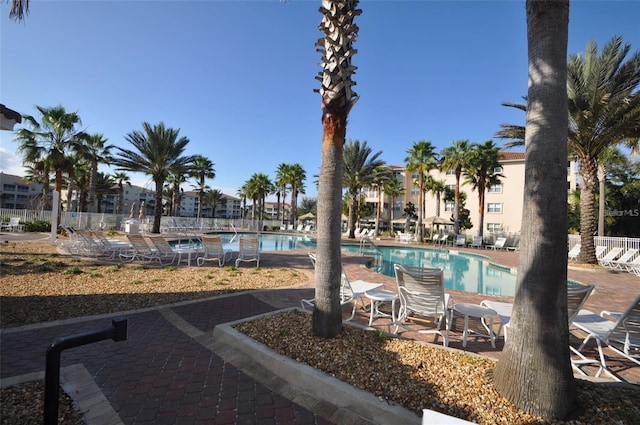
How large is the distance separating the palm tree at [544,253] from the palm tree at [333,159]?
1974mm

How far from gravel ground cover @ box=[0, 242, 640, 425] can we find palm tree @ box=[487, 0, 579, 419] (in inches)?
7.9

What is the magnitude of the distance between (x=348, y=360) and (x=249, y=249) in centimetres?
819

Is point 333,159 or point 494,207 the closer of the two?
point 333,159

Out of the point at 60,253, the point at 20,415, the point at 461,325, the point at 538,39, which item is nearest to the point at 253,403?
the point at 20,415

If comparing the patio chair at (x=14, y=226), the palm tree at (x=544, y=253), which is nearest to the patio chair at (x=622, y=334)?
the palm tree at (x=544, y=253)

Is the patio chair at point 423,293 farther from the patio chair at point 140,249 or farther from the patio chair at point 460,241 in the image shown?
the patio chair at point 460,241

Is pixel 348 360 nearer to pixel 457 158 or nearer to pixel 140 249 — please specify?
pixel 140 249

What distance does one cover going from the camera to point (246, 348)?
12.4 feet

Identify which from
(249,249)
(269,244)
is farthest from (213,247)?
(269,244)

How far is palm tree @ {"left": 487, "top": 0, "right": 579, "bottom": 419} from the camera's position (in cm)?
245

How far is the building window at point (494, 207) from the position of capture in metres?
38.6

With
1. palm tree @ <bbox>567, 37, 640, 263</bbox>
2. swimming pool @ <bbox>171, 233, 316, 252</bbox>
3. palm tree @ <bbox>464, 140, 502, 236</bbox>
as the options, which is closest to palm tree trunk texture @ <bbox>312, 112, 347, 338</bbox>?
swimming pool @ <bbox>171, 233, 316, 252</bbox>

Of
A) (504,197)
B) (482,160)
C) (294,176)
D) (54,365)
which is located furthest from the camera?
(294,176)

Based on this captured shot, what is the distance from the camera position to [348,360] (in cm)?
328
